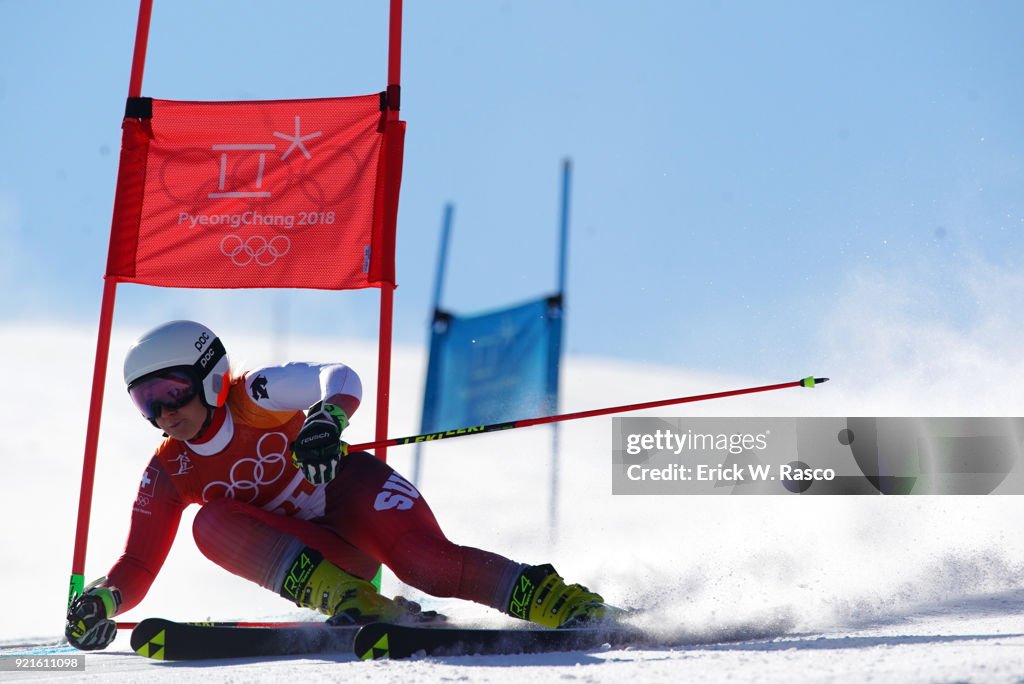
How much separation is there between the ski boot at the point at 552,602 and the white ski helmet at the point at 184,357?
134 centimetres

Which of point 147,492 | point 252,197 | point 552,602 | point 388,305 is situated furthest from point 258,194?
point 552,602

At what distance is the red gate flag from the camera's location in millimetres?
4938

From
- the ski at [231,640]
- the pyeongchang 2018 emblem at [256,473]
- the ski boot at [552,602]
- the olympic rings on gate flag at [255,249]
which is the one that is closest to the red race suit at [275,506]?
the pyeongchang 2018 emblem at [256,473]

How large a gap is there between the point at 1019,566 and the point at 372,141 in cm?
346

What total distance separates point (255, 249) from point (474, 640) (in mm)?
2579

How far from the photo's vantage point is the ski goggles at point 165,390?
376 centimetres

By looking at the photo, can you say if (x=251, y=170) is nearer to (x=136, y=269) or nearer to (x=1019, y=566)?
(x=136, y=269)

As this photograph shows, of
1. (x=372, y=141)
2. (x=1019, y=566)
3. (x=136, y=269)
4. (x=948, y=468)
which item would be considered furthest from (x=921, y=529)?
(x=136, y=269)

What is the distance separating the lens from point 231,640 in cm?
335

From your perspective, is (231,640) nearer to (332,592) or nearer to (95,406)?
(332,592)

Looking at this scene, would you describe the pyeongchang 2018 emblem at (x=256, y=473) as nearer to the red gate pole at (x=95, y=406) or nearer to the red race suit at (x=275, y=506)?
the red race suit at (x=275, y=506)

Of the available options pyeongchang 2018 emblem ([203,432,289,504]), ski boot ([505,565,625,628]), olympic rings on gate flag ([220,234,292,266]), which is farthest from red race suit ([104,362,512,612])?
olympic rings on gate flag ([220,234,292,266])

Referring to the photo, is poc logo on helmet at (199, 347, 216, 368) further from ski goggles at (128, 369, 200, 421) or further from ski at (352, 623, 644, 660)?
ski at (352, 623, 644, 660)

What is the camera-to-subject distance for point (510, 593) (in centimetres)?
343
